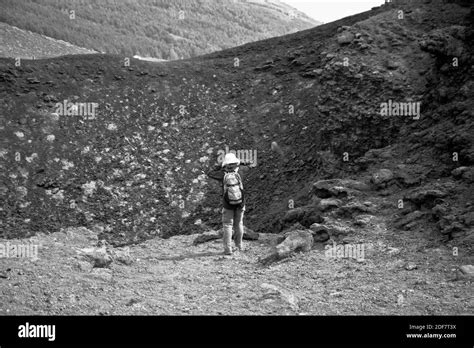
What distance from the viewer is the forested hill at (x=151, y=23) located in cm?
6144

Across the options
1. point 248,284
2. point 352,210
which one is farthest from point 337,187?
point 248,284

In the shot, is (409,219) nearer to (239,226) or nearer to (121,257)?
(239,226)

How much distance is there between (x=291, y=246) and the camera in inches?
408

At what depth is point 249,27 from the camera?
102312 millimetres

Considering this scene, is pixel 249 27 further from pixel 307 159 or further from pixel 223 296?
pixel 223 296

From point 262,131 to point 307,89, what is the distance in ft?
7.73

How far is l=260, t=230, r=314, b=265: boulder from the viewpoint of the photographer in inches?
403

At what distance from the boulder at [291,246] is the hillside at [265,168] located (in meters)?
0.17

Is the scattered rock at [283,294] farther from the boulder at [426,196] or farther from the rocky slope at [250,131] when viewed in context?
the boulder at [426,196]

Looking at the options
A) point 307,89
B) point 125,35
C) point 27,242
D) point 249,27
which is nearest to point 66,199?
point 27,242

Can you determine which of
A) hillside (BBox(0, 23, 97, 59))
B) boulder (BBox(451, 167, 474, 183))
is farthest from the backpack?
hillside (BBox(0, 23, 97, 59))

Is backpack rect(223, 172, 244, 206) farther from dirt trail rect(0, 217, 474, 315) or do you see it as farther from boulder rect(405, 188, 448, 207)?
boulder rect(405, 188, 448, 207)

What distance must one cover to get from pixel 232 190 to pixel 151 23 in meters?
81.0

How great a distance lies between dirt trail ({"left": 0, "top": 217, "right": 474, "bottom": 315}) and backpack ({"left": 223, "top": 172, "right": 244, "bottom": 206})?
3.90ft
